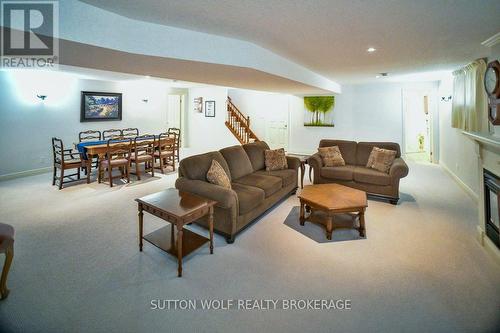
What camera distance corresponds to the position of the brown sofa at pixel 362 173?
421cm

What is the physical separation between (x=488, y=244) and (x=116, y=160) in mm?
6178

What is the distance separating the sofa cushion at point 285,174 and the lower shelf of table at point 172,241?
1808 millimetres

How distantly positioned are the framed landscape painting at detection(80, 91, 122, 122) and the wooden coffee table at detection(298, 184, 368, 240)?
A: 6509 millimetres

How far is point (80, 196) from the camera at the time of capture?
15.2 feet

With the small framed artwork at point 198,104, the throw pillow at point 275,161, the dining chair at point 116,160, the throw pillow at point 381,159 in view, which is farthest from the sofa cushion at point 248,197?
the small framed artwork at point 198,104

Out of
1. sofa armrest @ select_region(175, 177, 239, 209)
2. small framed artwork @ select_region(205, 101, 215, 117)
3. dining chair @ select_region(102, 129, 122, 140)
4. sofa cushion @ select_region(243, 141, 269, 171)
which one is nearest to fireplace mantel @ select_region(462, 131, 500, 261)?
sofa armrest @ select_region(175, 177, 239, 209)

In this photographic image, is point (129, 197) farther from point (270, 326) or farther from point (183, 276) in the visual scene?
point (270, 326)

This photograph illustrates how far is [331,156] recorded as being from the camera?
500 cm

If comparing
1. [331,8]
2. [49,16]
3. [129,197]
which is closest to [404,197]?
[331,8]

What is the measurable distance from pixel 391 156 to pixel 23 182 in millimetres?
7455

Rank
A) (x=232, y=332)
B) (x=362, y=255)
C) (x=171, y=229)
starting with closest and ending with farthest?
(x=232, y=332) → (x=362, y=255) → (x=171, y=229)

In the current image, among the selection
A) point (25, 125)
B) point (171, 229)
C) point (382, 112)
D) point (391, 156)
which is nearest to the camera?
point (171, 229)

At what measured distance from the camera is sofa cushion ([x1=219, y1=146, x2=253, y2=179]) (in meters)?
4.07

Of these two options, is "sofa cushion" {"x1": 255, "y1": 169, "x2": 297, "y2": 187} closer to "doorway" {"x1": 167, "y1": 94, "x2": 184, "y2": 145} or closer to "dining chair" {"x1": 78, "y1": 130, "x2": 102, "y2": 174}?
"dining chair" {"x1": 78, "y1": 130, "x2": 102, "y2": 174}
